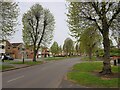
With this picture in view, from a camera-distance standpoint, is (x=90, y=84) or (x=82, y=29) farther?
(x=82, y=29)

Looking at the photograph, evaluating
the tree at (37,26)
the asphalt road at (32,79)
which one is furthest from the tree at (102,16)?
the tree at (37,26)

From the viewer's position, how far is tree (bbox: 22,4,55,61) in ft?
189

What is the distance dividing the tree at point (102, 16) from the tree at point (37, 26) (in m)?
34.2

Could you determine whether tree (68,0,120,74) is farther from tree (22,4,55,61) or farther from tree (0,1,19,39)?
tree (22,4,55,61)

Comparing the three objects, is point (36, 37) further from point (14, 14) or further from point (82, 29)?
point (82, 29)

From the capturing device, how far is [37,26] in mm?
58500

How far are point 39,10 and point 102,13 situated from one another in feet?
121

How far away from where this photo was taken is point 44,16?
5831cm

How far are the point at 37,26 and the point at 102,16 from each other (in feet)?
123

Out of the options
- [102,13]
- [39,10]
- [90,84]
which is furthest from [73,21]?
[39,10]

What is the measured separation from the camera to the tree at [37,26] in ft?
189

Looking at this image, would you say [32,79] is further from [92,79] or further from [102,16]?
[102,16]

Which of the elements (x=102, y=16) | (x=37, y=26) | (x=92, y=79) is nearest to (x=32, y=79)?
(x=92, y=79)

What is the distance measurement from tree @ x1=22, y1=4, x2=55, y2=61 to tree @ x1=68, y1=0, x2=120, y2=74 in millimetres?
34222
